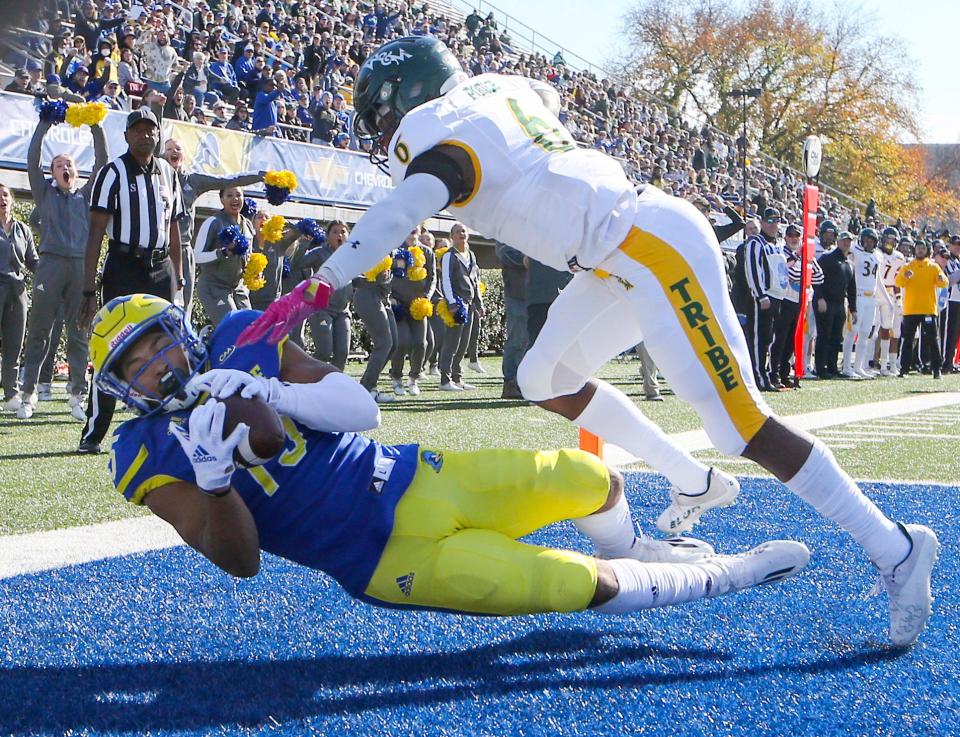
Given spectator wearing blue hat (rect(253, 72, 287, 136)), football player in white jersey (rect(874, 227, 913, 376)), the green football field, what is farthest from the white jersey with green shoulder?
spectator wearing blue hat (rect(253, 72, 287, 136))

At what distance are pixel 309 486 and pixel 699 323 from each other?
1.20 m

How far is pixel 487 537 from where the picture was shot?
2.80 m

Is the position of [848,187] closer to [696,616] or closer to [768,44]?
[768,44]

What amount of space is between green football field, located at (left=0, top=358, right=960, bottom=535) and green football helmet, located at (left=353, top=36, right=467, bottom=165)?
2.16 m

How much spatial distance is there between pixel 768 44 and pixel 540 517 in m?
50.6

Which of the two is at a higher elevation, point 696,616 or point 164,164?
point 164,164

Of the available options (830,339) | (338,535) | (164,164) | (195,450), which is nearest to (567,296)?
(338,535)

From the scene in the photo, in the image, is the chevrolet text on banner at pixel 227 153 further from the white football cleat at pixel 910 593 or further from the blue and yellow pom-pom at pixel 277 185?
the white football cleat at pixel 910 593

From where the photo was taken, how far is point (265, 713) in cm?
252

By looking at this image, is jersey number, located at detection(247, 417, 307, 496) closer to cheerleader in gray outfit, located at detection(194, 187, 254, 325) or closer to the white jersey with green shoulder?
the white jersey with green shoulder

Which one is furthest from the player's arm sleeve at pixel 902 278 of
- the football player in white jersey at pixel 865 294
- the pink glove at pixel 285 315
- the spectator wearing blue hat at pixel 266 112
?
the pink glove at pixel 285 315

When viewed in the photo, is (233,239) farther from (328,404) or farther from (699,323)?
(328,404)

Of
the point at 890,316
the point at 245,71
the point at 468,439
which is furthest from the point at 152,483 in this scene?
the point at 245,71

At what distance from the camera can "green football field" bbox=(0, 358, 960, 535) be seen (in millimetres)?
5055
